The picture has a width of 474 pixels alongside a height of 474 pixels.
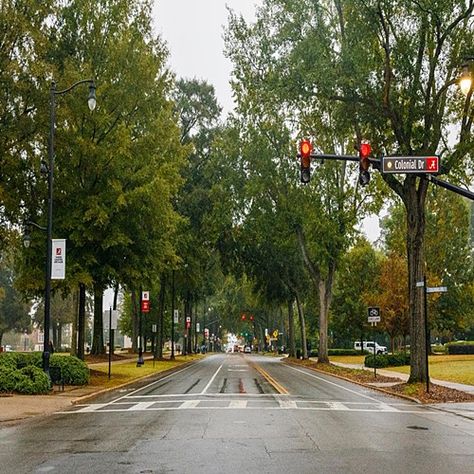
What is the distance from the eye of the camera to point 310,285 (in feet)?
196

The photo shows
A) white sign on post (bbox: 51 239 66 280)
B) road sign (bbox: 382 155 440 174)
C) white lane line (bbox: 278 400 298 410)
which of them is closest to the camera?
road sign (bbox: 382 155 440 174)

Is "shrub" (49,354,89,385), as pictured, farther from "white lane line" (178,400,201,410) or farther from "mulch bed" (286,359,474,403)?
"mulch bed" (286,359,474,403)

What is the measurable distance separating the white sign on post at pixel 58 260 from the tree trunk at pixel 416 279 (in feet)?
41.1

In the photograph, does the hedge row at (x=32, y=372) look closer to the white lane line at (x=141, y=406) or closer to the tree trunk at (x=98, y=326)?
the white lane line at (x=141, y=406)

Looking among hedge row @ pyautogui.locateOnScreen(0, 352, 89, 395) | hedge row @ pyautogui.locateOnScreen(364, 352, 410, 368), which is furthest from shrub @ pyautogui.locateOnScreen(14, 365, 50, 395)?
hedge row @ pyautogui.locateOnScreen(364, 352, 410, 368)

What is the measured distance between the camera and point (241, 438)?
490 inches

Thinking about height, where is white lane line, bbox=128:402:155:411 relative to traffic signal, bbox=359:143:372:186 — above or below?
below

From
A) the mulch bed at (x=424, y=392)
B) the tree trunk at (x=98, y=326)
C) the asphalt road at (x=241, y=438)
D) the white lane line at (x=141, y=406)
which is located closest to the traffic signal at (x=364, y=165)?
the asphalt road at (x=241, y=438)

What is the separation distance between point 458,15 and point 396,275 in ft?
107

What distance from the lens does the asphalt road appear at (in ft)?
32.3

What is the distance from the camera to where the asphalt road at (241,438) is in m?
9.84

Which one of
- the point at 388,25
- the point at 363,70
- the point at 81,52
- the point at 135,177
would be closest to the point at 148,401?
the point at 135,177

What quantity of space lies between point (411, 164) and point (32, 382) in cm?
1356

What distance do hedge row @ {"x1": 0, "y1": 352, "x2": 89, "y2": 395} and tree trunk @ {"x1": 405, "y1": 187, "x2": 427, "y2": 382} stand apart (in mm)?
12299
